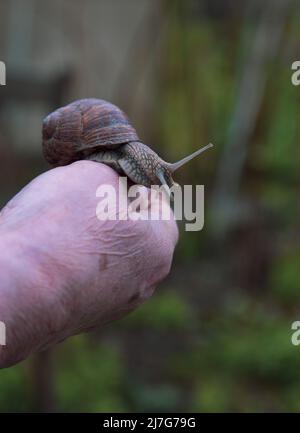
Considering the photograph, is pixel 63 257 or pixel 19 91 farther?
pixel 19 91

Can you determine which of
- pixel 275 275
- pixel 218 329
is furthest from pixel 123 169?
pixel 275 275

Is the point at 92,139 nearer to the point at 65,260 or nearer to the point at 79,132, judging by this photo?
the point at 79,132

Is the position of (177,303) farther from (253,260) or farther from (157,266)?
(157,266)

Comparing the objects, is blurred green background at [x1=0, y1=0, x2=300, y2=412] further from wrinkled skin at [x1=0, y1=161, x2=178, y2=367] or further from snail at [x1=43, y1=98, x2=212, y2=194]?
wrinkled skin at [x1=0, y1=161, x2=178, y2=367]

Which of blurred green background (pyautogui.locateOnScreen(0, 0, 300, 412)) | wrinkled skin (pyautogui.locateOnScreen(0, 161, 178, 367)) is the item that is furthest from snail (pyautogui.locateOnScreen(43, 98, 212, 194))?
blurred green background (pyautogui.locateOnScreen(0, 0, 300, 412))

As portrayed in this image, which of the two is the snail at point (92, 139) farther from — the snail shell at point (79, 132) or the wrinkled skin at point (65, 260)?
the wrinkled skin at point (65, 260)

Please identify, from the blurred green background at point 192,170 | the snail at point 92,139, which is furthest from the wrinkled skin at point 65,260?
the blurred green background at point 192,170
